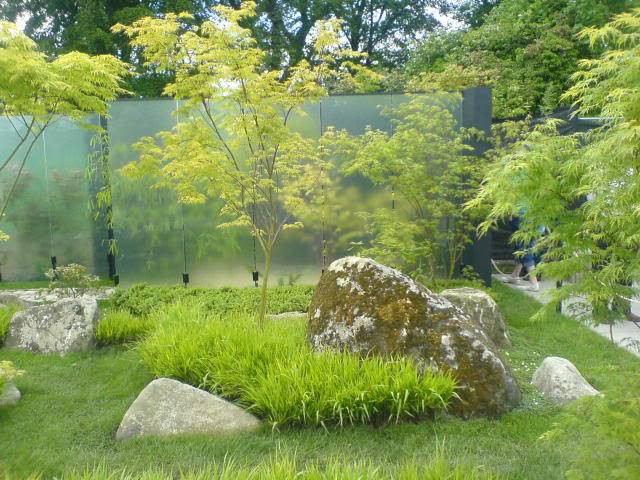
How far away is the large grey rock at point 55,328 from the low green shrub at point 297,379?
1.32m

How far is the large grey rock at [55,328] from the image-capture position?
6078 mm

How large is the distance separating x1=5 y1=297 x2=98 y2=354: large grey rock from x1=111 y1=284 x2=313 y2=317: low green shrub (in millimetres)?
757

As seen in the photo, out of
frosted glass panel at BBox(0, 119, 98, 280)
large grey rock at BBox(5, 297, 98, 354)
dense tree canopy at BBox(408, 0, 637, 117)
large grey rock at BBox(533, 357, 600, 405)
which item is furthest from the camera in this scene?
dense tree canopy at BBox(408, 0, 637, 117)

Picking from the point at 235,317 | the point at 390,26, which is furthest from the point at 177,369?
the point at 390,26

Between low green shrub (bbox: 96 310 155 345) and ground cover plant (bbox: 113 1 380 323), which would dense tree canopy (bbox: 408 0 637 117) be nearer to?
ground cover plant (bbox: 113 1 380 323)

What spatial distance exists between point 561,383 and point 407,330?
123 centimetres

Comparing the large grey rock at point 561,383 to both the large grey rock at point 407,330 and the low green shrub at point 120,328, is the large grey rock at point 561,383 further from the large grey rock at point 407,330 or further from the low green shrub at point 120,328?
the low green shrub at point 120,328

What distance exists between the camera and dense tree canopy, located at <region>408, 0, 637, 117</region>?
12.9m

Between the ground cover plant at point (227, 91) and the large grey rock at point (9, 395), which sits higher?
the ground cover plant at point (227, 91)

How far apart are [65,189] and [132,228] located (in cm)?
177

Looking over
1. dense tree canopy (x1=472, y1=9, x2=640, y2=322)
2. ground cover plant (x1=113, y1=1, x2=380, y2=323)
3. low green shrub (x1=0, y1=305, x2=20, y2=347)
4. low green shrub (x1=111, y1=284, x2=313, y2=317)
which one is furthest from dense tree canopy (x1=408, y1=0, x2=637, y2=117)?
low green shrub (x1=0, y1=305, x2=20, y2=347)

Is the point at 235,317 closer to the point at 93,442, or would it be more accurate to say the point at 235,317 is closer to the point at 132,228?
the point at 93,442

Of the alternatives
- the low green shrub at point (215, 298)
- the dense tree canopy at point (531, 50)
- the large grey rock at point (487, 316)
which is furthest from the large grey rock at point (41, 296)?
the dense tree canopy at point (531, 50)

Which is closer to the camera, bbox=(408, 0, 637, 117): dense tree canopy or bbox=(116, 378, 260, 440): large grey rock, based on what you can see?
bbox=(116, 378, 260, 440): large grey rock
